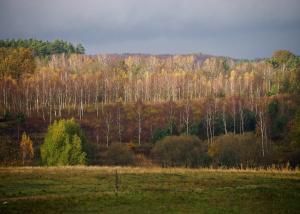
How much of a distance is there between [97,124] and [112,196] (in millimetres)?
91118

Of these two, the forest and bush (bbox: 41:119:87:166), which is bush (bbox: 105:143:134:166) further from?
bush (bbox: 41:119:87:166)

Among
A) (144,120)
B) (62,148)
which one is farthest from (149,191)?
(144,120)

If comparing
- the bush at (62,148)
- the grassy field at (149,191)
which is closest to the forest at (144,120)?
the bush at (62,148)

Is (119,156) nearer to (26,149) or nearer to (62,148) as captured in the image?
(62,148)

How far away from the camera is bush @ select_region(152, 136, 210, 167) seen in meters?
71.9

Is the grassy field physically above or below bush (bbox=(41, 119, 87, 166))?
below

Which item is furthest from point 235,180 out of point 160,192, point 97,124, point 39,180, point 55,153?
point 97,124

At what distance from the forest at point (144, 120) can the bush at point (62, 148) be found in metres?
0.15

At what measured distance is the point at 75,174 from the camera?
4056 centimetres

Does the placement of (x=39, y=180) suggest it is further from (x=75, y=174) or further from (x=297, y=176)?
(x=297, y=176)

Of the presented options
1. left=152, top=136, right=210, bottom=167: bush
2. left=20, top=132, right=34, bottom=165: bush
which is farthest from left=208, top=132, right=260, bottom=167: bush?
left=20, top=132, right=34, bottom=165: bush

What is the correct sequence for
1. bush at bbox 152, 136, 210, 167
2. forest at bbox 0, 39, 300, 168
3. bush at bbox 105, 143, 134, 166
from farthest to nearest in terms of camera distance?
1. bush at bbox 105, 143, 134, 166
2. bush at bbox 152, 136, 210, 167
3. forest at bbox 0, 39, 300, 168

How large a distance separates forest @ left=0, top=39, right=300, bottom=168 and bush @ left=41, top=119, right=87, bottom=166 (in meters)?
0.15

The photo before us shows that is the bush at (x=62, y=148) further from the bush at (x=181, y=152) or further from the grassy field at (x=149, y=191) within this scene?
the grassy field at (x=149, y=191)
